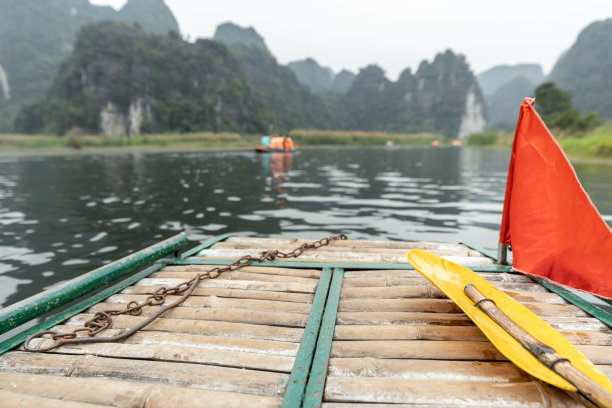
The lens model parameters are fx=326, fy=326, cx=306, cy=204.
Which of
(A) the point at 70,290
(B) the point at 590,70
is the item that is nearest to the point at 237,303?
(A) the point at 70,290

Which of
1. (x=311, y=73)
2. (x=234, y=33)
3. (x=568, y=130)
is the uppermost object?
(x=234, y=33)

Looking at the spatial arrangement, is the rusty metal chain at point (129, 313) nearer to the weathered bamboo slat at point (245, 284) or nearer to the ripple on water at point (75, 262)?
the weathered bamboo slat at point (245, 284)

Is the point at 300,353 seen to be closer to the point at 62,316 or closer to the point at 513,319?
the point at 513,319

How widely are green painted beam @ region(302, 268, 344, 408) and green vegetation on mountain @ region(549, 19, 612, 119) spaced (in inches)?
4438

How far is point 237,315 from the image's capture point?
6.98 ft

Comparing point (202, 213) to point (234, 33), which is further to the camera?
point (234, 33)

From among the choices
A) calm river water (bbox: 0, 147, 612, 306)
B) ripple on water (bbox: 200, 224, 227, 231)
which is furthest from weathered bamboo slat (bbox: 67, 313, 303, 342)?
ripple on water (bbox: 200, 224, 227, 231)

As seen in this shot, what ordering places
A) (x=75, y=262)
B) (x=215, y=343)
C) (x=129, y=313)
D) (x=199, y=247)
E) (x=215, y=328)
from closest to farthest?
(x=215, y=343) < (x=215, y=328) < (x=129, y=313) < (x=199, y=247) < (x=75, y=262)

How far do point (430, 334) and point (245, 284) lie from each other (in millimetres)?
1425

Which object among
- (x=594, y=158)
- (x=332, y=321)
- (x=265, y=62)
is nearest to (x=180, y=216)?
(x=332, y=321)

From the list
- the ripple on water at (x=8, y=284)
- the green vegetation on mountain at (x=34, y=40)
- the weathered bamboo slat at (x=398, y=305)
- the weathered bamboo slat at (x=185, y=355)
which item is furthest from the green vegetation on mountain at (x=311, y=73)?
the weathered bamboo slat at (x=185, y=355)

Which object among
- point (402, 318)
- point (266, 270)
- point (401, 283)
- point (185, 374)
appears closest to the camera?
point (185, 374)

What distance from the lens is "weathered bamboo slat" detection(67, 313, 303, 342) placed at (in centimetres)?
190

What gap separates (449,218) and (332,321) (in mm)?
5904
